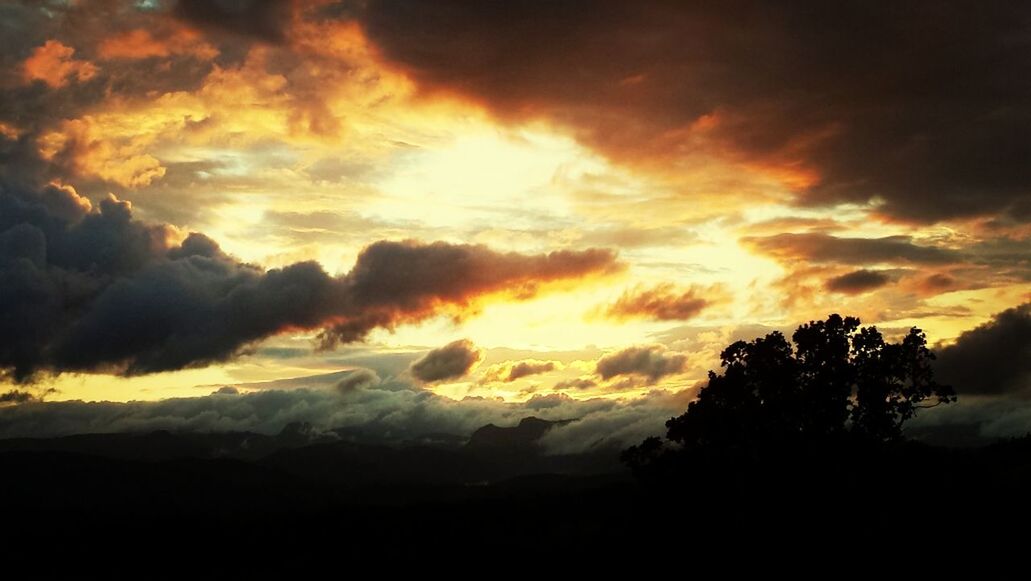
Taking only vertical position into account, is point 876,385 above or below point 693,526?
above

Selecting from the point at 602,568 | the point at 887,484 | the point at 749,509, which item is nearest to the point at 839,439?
the point at 887,484

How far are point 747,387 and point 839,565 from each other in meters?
19.5

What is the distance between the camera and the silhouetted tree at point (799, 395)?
84.2m

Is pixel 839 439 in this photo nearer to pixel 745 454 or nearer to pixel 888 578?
pixel 745 454

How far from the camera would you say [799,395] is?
279 ft

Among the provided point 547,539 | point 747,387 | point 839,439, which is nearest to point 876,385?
point 839,439

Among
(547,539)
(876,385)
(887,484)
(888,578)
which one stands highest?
(876,385)

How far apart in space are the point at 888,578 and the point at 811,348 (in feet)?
82.0

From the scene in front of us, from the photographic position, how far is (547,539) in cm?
19850

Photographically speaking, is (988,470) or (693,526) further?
(988,470)

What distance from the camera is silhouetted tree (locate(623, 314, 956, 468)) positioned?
84.2 metres

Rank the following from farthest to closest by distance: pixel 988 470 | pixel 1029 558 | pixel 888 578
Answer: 1. pixel 988 470
2. pixel 888 578
3. pixel 1029 558

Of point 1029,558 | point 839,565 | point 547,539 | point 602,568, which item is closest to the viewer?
point 1029,558

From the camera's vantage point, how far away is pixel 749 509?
84625 mm
